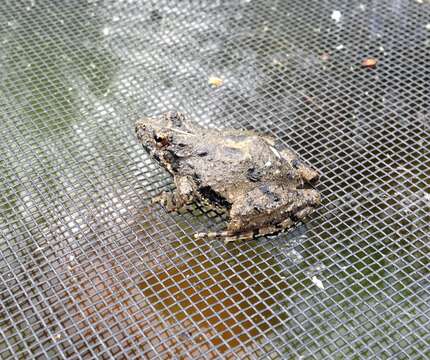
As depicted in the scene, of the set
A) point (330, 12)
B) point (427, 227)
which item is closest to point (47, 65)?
point (330, 12)

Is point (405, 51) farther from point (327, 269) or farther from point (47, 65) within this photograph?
point (47, 65)

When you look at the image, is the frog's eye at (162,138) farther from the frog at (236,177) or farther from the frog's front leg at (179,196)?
the frog's front leg at (179,196)

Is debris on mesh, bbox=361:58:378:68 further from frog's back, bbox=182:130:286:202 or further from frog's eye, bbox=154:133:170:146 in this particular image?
frog's eye, bbox=154:133:170:146

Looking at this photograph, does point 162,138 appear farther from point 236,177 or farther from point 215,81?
point 215,81

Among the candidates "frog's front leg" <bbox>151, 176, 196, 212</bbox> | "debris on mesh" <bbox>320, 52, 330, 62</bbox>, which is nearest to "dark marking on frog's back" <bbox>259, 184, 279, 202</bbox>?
"frog's front leg" <bbox>151, 176, 196, 212</bbox>

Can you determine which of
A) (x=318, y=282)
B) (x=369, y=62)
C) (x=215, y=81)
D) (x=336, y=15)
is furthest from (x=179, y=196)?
(x=336, y=15)

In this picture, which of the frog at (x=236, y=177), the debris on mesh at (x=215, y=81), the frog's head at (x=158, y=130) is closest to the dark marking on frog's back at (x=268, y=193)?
the frog at (x=236, y=177)

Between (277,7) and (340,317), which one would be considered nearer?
(340,317)

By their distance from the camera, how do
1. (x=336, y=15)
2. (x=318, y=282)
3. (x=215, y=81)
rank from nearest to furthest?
(x=318, y=282) → (x=215, y=81) → (x=336, y=15)
